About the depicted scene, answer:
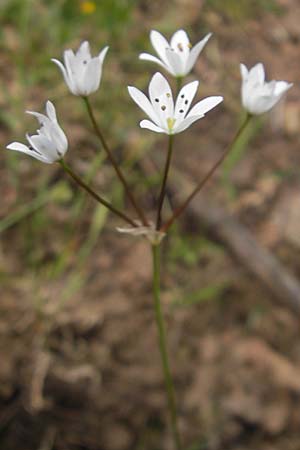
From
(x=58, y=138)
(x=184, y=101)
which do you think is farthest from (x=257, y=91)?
(x=58, y=138)

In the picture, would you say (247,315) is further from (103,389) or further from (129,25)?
(129,25)

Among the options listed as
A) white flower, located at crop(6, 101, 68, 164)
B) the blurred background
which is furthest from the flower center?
the blurred background

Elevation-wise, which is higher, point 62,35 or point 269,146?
point 62,35

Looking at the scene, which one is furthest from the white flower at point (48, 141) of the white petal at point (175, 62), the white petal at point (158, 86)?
the white petal at point (175, 62)

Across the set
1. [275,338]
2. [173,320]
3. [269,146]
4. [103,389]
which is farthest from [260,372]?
[269,146]

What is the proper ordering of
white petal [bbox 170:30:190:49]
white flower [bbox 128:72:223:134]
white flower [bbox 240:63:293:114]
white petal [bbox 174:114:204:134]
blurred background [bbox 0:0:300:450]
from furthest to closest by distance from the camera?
blurred background [bbox 0:0:300:450]
white petal [bbox 170:30:190:49]
white flower [bbox 240:63:293:114]
white flower [bbox 128:72:223:134]
white petal [bbox 174:114:204:134]

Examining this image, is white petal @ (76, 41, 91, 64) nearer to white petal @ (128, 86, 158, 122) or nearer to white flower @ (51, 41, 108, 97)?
white flower @ (51, 41, 108, 97)
